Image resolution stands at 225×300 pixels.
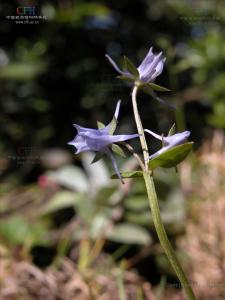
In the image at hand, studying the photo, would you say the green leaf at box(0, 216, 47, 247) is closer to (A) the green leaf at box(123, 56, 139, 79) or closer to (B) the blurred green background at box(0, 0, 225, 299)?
(B) the blurred green background at box(0, 0, 225, 299)

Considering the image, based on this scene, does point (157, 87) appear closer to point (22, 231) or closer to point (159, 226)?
point (159, 226)

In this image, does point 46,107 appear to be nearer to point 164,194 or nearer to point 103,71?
point 103,71

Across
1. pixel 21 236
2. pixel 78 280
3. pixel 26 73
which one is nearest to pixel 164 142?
pixel 78 280

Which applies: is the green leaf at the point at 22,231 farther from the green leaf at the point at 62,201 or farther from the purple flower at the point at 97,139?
the purple flower at the point at 97,139

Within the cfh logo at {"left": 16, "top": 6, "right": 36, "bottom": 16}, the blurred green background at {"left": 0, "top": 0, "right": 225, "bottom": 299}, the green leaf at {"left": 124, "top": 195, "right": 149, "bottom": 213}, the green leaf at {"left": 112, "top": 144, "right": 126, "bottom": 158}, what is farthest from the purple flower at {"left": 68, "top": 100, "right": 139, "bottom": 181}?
the cfh logo at {"left": 16, "top": 6, "right": 36, "bottom": 16}

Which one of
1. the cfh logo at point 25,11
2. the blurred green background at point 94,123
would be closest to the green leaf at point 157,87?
the blurred green background at point 94,123

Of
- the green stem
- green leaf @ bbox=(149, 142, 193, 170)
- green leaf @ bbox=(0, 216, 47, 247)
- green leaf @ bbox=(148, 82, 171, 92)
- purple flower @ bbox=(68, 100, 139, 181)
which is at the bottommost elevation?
green leaf @ bbox=(0, 216, 47, 247)
